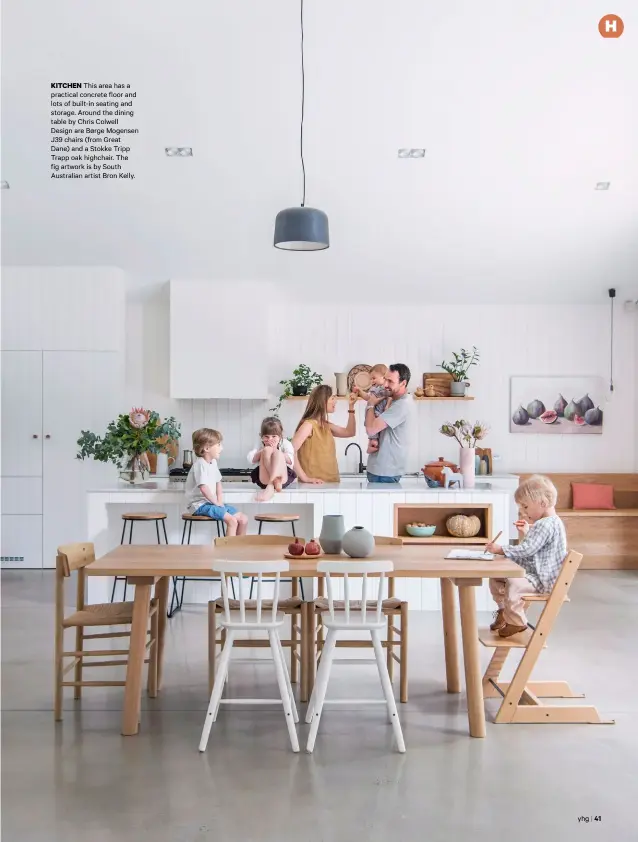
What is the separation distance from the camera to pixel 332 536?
13.1ft

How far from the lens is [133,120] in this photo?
6.25 metres

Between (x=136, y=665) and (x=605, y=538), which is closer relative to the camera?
(x=136, y=665)

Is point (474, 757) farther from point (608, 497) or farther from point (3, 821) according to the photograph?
point (608, 497)

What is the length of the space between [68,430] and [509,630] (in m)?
4.96

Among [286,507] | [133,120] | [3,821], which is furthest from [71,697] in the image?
[133,120]

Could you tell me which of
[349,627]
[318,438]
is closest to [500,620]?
[349,627]

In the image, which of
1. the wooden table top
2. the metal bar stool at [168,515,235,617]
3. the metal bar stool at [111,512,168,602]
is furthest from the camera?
the metal bar stool at [168,515,235,617]

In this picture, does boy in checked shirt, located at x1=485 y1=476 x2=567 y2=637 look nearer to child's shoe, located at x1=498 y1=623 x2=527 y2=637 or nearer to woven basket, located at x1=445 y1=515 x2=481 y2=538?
child's shoe, located at x1=498 y1=623 x2=527 y2=637

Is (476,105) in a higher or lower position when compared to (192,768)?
higher

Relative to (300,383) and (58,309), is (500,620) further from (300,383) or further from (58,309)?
(58,309)

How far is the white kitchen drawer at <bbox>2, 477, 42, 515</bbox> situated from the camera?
766 centimetres

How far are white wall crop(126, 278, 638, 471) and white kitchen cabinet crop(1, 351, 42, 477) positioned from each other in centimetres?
95

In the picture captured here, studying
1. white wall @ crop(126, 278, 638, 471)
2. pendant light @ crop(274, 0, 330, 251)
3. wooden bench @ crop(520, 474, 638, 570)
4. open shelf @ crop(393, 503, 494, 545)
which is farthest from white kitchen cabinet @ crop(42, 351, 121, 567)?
wooden bench @ crop(520, 474, 638, 570)

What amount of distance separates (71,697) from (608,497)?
5708 millimetres
